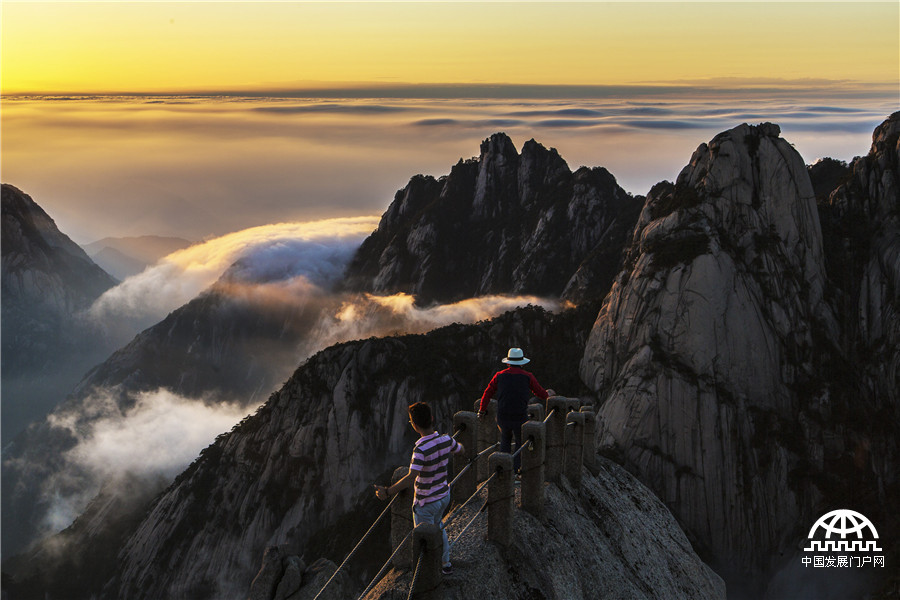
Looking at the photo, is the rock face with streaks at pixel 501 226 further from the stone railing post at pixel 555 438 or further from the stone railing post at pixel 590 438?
the stone railing post at pixel 555 438

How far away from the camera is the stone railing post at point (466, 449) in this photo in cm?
2103

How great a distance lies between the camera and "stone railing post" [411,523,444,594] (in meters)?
16.4

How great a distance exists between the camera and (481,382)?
323 feet

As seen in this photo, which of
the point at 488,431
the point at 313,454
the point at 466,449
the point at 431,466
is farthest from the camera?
the point at 313,454

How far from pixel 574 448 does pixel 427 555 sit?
10555mm

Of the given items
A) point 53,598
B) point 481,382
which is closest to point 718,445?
point 481,382

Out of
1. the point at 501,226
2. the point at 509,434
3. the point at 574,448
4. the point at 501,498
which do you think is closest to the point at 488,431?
the point at 509,434

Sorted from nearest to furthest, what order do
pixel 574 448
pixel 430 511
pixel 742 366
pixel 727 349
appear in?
pixel 430 511 < pixel 574 448 < pixel 727 349 < pixel 742 366

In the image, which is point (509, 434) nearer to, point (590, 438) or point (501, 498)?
point (501, 498)

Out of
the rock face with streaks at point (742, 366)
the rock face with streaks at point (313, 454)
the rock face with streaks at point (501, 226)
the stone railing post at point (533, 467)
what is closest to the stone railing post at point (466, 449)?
the stone railing post at point (533, 467)

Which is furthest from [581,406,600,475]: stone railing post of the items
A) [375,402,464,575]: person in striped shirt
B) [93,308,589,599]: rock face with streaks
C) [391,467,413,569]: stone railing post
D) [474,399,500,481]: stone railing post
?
[93,308,589,599]: rock face with streaks

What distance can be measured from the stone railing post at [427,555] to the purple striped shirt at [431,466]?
76 cm

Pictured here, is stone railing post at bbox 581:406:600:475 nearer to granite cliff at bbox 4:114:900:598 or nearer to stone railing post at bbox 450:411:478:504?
stone railing post at bbox 450:411:478:504

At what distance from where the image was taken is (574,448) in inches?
1025
